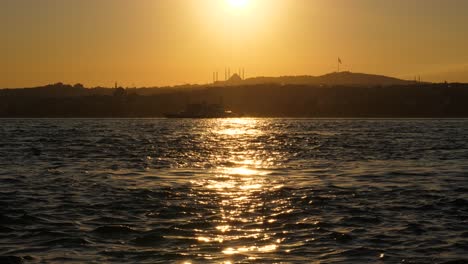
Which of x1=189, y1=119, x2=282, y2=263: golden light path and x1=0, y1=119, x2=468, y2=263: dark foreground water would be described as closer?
x1=0, y1=119, x2=468, y2=263: dark foreground water

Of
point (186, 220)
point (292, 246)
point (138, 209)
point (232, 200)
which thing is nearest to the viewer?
point (292, 246)

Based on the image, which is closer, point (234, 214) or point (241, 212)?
point (234, 214)

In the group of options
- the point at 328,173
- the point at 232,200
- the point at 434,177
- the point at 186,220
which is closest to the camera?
the point at 186,220

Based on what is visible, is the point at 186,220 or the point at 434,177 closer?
the point at 186,220

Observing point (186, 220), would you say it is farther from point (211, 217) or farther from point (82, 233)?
point (82, 233)

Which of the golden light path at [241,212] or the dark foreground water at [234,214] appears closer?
the dark foreground water at [234,214]

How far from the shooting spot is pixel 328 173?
130 ft

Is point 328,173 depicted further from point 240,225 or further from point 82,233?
point 82,233

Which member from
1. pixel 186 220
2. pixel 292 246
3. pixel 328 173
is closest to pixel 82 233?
pixel 186 220

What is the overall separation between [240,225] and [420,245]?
5533 millimetres

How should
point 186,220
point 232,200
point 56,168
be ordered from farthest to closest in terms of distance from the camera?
point 56,168, point 232,200, point 186,220

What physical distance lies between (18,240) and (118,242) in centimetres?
284

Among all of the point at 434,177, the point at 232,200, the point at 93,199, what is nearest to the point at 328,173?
the point at 434,177

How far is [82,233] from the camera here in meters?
21.2
